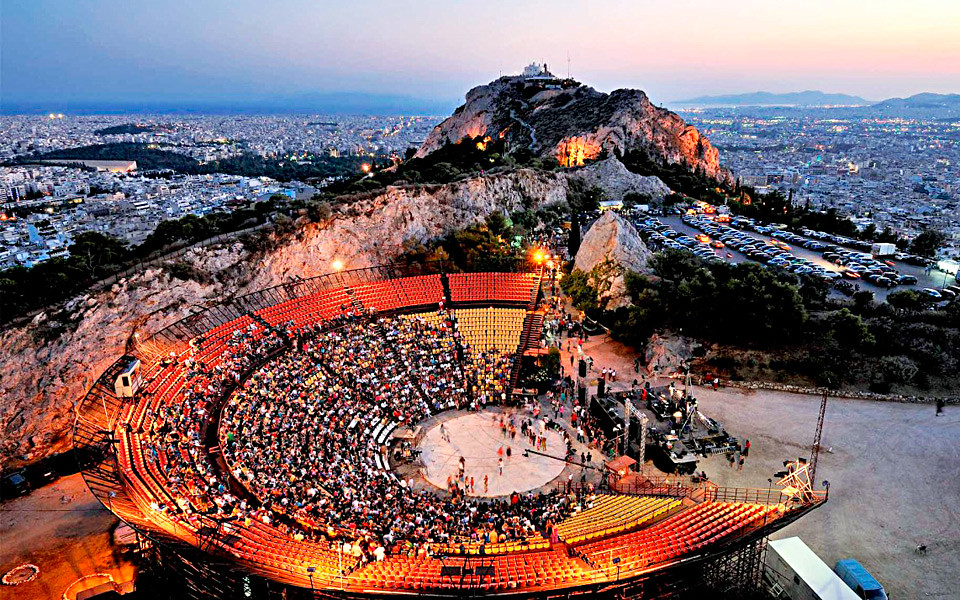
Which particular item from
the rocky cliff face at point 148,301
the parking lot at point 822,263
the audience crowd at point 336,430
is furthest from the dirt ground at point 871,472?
the rocky cliff face at point 148,301

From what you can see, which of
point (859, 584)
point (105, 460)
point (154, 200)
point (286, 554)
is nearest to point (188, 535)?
point (286, 554)

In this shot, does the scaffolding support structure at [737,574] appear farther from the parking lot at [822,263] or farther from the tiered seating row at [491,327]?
the parking lot at [822,263]

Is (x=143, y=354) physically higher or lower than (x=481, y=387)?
higher

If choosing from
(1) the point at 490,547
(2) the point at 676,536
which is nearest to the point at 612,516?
(2) the point at 676,536

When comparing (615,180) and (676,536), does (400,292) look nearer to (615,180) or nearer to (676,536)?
(676,536)

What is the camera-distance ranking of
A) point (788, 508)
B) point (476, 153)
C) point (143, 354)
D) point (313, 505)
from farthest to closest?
point (476, 153) → point (143, 354) → point (313, 505) → point (788, 508)

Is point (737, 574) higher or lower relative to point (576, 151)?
lower

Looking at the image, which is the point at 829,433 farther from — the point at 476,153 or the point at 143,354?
the point at 476,153
